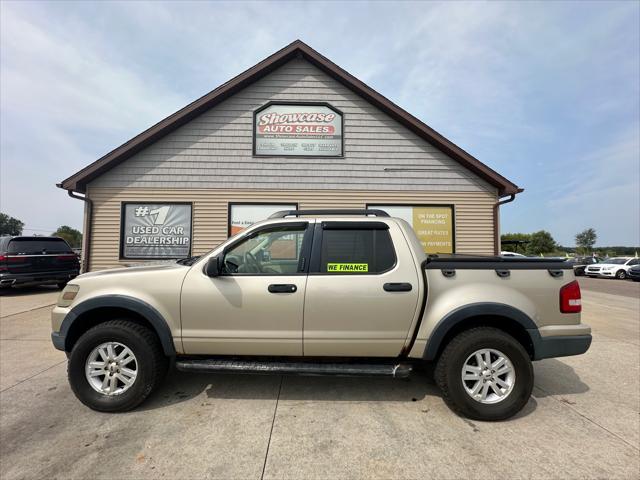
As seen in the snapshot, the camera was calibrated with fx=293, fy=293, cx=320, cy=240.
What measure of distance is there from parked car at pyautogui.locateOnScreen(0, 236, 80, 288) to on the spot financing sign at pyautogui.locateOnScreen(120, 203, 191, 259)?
303 cm

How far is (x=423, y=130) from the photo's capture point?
7.90 metres

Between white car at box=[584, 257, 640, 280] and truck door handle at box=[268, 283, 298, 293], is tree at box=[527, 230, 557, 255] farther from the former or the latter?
truck door handle at box=[268, 283, 298, 293]

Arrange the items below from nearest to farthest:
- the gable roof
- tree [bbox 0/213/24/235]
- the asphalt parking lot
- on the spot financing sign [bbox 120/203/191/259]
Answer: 1. the asphalt parking lot
2. the gable roof
3. on the spot financing sign [bbox 120/203/191/259]
4. tree [bbox 0/213/24/235]

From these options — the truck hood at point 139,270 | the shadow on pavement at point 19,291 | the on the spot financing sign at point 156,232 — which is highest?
the on the spot financing sign at point 156,232

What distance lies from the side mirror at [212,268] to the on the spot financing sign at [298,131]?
586 cm

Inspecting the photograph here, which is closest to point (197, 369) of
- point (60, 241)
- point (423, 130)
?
point (423, 130)

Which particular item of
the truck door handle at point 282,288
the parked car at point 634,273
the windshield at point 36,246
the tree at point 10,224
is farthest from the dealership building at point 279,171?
the tree at point 10,224

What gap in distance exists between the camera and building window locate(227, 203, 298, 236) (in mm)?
7828

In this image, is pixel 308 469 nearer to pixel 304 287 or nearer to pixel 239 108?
pixel 304 287

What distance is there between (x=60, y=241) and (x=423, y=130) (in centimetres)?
1152

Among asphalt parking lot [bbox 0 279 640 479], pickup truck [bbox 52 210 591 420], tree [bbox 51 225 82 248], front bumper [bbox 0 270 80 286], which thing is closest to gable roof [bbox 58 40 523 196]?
front bumper [bbox 0 270 80 286]

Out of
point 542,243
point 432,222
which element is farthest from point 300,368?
point 542,243

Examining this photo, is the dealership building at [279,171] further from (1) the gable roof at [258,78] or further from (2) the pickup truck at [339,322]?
(2) the pickup truck at [339,322]

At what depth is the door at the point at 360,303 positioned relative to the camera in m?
2.69
